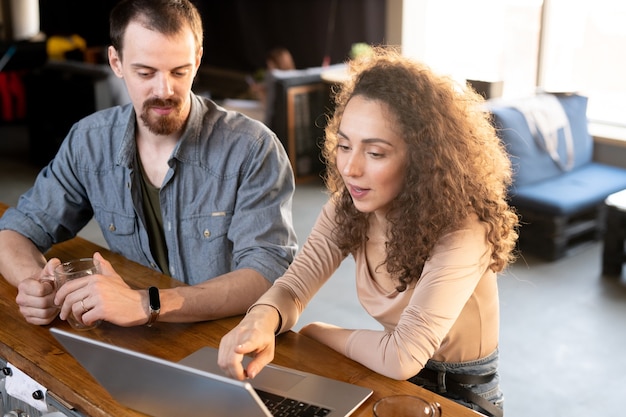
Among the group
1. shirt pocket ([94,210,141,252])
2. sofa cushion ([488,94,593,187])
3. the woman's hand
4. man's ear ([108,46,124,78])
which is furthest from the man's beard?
sofa cushion ([488,94,593,187])

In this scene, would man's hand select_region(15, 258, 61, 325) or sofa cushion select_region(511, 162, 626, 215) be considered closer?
man's hand select_region(15, 258, 61, 325)

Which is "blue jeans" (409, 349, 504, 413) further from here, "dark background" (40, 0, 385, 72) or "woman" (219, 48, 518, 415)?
"dark background" (40, 0, 385, 72)

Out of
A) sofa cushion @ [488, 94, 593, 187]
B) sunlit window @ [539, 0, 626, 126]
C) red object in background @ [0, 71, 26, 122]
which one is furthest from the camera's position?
red object in background @ [0, 71, 26, 122]

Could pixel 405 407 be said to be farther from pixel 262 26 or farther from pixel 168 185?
pixel 262 26

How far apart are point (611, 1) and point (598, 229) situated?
5.79ft

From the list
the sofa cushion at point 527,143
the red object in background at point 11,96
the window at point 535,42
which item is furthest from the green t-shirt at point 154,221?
the red object in background at point 11,96

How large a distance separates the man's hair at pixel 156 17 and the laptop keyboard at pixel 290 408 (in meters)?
1.01

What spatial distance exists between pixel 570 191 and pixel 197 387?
4016mm

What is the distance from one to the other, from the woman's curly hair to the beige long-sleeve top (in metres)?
0.04

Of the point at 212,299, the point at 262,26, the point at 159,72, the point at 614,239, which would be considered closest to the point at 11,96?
the point at 262,26

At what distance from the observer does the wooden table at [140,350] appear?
55.1 inches

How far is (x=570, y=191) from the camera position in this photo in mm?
4754

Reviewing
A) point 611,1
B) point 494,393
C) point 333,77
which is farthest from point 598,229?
point 494,393

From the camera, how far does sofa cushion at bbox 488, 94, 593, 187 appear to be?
478 centimetres
